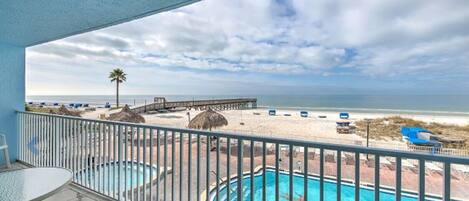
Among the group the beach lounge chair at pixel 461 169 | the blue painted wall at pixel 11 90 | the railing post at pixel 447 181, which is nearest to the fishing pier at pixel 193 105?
the blue painted wall at pixel 11 90

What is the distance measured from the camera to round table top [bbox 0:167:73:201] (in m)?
1.60

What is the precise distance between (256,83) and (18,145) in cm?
2779

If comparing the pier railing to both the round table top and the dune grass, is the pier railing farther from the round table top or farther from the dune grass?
the dune grass

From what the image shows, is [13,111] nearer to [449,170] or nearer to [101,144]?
[101,144]

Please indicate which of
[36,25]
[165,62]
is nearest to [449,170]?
[36,25]

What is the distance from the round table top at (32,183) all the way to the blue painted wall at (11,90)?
2760 mm

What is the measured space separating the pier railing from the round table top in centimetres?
66

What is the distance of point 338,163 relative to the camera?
1.47 metres

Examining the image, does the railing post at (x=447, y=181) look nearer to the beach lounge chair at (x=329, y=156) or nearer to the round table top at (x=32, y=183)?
the beach lounge chair at (x=329, y=156)

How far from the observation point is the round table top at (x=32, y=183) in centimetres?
160

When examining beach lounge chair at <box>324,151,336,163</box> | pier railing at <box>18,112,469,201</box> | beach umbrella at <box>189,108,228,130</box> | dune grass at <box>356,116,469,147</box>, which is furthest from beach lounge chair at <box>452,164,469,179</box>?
dune grass at <box>356,116,469,147</box>

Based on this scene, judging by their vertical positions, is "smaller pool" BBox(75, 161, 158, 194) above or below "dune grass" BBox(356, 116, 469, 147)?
above

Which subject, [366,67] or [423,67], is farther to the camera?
[366,67]

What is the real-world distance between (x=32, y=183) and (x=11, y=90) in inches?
133
